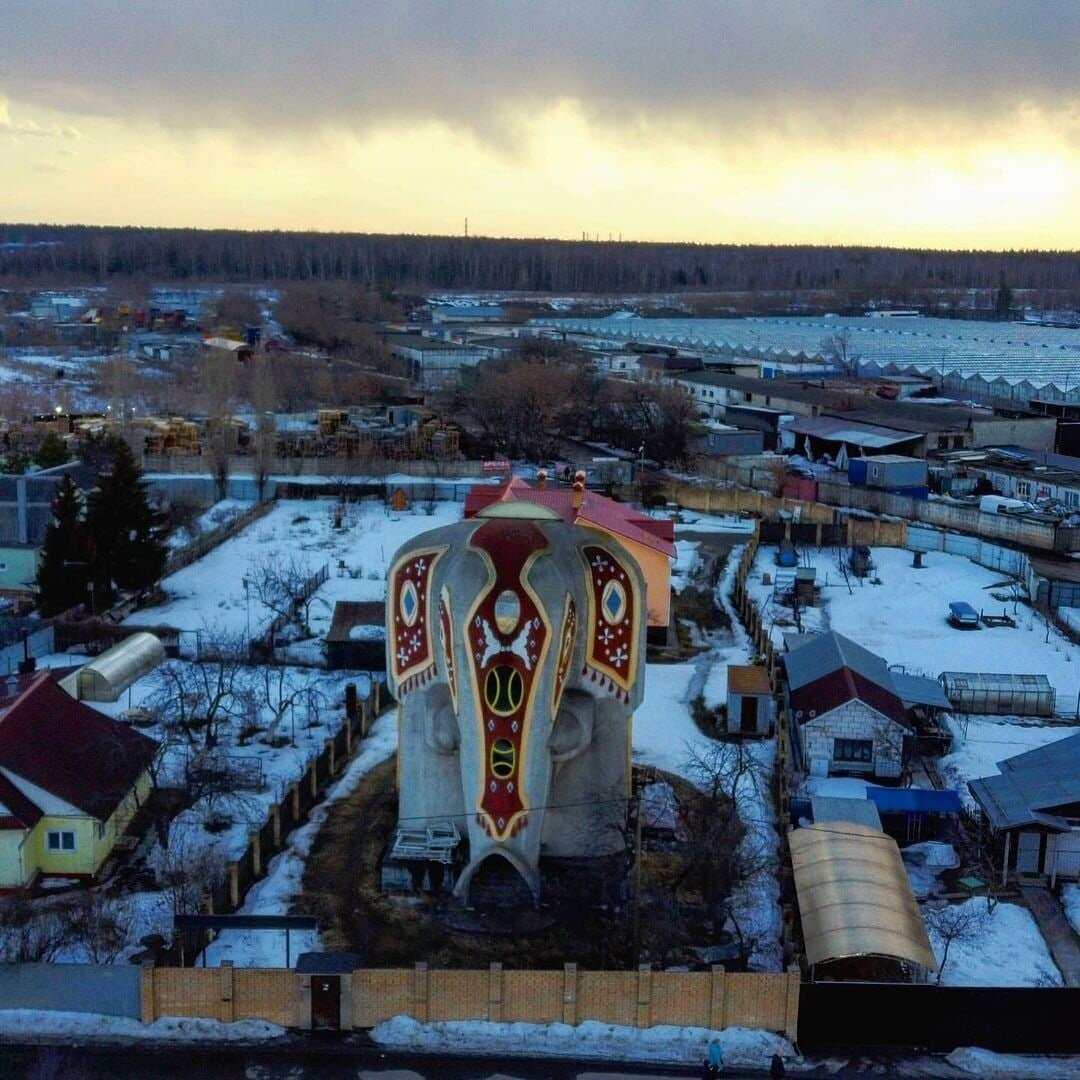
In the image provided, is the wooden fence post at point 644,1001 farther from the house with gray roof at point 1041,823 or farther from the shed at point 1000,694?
the shed at point 1000,694

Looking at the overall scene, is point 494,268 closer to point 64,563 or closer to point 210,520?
point 210,520

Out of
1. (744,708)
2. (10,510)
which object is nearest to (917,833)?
(744,708)

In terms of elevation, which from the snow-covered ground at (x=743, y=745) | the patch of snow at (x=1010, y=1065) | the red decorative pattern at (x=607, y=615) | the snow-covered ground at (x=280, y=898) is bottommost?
the snow-covered ground at (x=280, y=898)

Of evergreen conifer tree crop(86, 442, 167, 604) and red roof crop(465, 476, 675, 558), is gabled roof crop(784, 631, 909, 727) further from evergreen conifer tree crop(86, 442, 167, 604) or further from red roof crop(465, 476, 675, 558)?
evergreen conifer tree crop(86, 442, 167, 604)

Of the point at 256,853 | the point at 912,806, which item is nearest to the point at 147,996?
the point at 256,853

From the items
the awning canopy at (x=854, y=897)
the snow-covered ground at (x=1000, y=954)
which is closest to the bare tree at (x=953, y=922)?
the snow-covered ground at (x=1000, y=954)

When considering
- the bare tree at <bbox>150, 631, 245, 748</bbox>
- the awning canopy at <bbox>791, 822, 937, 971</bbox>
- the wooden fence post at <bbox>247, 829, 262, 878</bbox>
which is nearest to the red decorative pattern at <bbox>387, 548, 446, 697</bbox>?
the wooden fence post at <bbox>247, 829, 262, 878</bbox>
